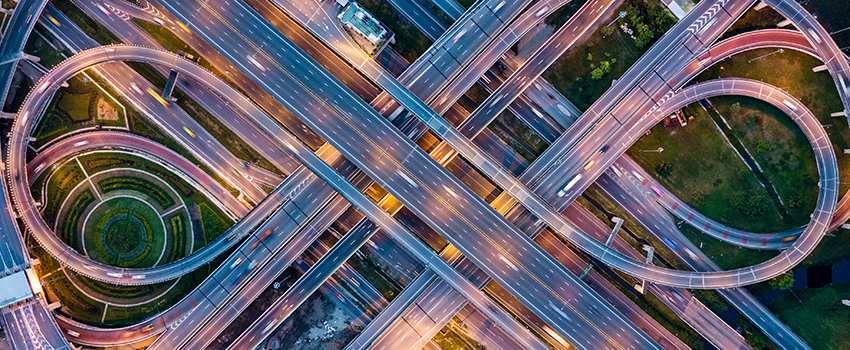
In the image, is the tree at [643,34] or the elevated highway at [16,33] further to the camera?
the tree at [643,34]

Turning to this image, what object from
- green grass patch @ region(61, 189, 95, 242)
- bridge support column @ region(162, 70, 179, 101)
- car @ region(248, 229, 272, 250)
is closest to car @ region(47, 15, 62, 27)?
bridge support column @ region(162, 70, 179, 101)

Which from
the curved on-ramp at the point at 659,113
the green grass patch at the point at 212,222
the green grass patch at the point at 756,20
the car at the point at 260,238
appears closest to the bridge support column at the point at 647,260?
the curved on-ramp at the point at 659,113

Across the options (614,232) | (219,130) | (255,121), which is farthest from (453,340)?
(219,130)

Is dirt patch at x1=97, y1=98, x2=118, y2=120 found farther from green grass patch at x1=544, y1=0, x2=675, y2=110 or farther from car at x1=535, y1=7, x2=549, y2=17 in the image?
green grass patch at x1=544, y1=0, x2=675, y2=110

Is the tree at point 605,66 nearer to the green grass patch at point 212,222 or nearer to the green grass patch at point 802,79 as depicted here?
the green grass patch at point 802,79

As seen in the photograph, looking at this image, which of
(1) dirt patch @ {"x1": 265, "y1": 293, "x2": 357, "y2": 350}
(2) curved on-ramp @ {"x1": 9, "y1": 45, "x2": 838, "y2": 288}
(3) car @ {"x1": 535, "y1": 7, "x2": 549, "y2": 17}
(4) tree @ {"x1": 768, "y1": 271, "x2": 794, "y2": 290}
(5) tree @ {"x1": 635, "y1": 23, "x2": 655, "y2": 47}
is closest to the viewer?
(2) curved on-ramp @ {"x1": 9, "y1": 45, "x2": 838, "y2": 288}

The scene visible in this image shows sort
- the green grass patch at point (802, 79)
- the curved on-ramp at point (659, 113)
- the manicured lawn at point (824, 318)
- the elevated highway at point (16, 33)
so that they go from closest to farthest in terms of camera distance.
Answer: the curved on-ramp at point (659, 113) < the elevated highway at point (16, 33) < the green grass patch at point (802, 79) < the manicured lawn at point (824, 318)
